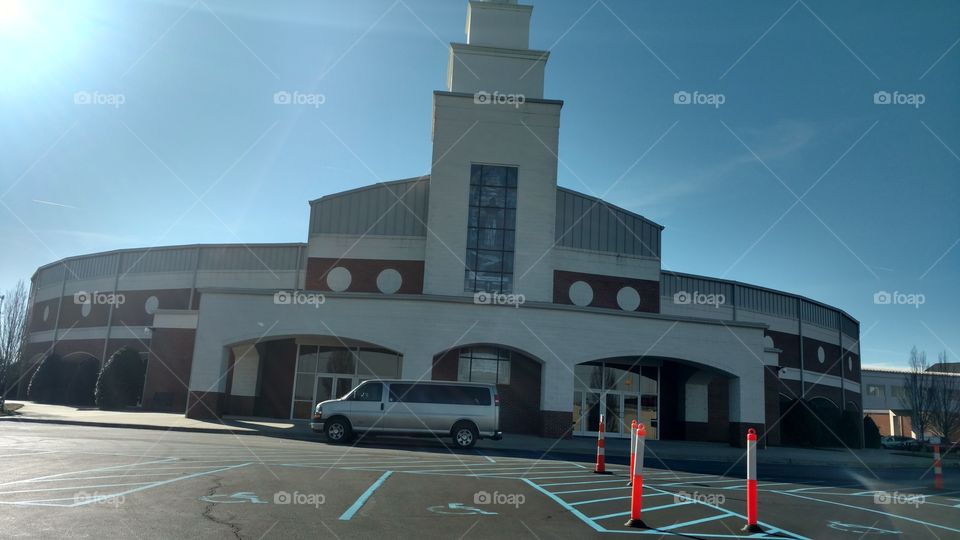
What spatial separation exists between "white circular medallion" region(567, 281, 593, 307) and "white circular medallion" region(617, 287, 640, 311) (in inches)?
65.2

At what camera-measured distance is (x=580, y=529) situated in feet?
26.0

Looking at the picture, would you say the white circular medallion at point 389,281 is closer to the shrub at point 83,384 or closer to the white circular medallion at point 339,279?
the white circular medallion at point 339,279

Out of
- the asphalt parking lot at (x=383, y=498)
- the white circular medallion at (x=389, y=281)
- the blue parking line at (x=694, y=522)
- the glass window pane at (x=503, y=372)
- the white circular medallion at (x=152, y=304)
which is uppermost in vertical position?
the white circular medallion at (x=389, y=281)

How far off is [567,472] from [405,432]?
681 cm

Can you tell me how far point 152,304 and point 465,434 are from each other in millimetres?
27369

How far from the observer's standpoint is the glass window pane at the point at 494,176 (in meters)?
31.3

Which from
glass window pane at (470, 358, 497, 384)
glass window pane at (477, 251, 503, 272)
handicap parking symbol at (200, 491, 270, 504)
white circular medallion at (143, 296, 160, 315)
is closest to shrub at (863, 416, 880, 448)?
glass window pane at (470, 358, 497, 384)

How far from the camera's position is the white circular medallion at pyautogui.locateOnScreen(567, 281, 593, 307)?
32.3 meters

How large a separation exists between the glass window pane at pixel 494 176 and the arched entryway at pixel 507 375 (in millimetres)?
7722

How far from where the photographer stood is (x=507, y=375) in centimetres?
2838

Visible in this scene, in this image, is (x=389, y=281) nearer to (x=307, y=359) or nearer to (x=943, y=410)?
(x=307, y=359)

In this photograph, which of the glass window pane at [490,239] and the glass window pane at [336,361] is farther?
the glass window pane at [490,239]

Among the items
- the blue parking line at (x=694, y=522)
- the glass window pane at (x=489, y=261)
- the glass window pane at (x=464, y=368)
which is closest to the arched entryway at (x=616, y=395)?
the glass window pane at (x=464, y=368)

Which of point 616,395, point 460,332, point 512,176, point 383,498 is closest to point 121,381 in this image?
point 460,332
